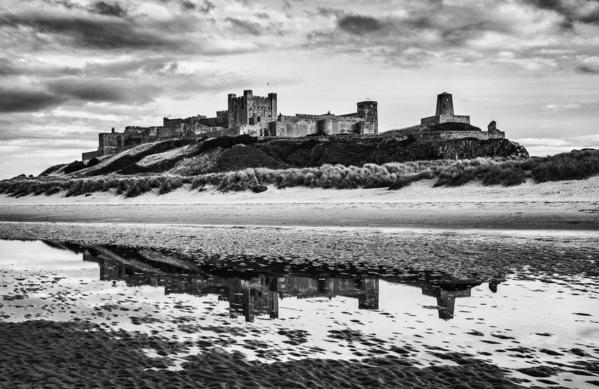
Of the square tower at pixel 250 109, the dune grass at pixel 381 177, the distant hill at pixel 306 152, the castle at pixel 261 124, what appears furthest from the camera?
the square tower at pixel 250 109

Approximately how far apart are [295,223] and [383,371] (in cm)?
1128

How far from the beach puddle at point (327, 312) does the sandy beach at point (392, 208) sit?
6.83 metres

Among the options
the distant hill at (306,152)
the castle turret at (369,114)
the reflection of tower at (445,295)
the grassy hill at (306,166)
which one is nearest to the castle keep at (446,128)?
the distant hill at (306,152)

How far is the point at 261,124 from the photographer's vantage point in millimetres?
79188

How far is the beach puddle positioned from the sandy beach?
6827 mm

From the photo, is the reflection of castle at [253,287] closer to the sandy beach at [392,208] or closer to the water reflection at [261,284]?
the water reflection at [261,284]

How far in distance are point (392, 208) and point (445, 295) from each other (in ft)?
38.5

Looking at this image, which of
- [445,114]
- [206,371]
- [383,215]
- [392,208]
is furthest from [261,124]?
[206,371]

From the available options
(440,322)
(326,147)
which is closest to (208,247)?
(440,322)

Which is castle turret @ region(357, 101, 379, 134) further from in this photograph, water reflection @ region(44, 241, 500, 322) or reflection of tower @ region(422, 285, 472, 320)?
reflection of tower @ region(422, 285, 472, 320)

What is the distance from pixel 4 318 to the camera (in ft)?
15.8

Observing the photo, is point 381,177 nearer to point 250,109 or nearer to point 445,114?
point 445,114

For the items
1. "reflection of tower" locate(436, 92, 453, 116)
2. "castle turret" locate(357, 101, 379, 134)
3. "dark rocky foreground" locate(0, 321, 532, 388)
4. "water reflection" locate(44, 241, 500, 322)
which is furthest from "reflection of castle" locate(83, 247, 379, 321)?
"castle turret" locate(357, 101, 379, 134)

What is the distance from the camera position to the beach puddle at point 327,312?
369 centimetres
